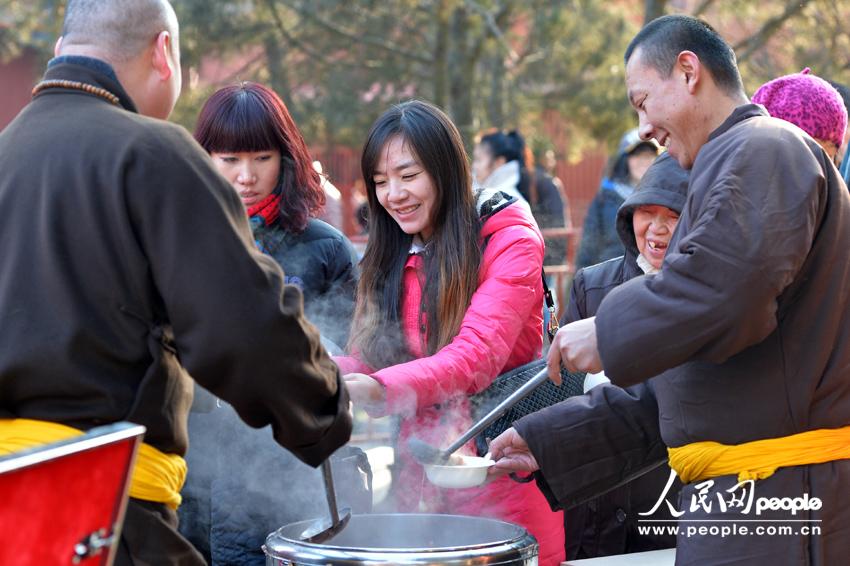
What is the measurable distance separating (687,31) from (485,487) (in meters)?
1.41

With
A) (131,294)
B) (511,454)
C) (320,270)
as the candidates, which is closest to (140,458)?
(131,294)

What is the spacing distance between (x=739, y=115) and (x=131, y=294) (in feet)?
4.65

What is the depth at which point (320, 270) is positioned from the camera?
3.54 meters

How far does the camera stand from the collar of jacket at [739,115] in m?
2.47

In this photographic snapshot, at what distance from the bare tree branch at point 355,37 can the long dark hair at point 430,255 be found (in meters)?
7.63

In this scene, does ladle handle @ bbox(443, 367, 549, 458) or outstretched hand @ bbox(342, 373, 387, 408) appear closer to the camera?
ladle handle @ bbox(443, 367, 549, 458)

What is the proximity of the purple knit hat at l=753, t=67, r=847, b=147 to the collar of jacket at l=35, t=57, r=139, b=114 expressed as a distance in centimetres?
208

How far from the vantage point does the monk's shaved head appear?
2.23 m

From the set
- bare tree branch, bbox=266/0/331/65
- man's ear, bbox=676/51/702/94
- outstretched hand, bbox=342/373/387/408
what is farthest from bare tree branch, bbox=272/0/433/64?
man's ear, bbox=676/51/702/94

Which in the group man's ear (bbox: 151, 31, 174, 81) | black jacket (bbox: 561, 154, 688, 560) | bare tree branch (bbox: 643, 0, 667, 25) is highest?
bare tree branch (bbox: 643, 0, 667, 25)

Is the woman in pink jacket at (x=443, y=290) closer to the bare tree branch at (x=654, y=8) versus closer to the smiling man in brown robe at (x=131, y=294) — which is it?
the smiling man in brown robe at (x=131, y=294)

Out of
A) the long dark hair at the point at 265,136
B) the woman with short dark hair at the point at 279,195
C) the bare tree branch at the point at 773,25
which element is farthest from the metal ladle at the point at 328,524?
the bare tree branch at the point at 773,25

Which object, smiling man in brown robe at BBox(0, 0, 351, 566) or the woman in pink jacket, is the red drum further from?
the woman in pink jacket

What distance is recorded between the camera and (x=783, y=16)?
390 inches
